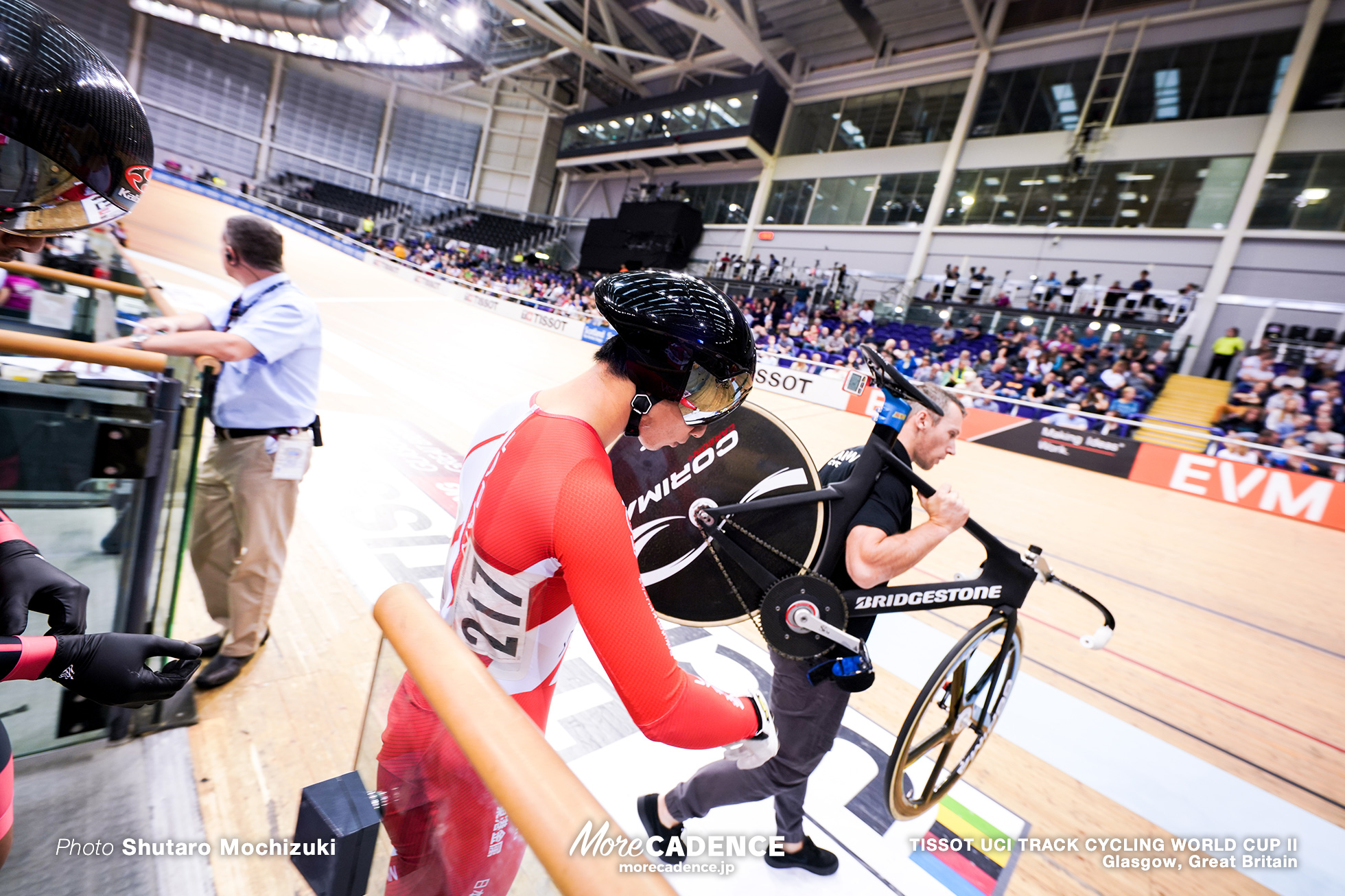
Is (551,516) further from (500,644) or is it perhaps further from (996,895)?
(996,895)

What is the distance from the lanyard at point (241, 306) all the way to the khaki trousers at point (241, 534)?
1.45 feet

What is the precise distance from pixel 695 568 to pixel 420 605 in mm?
1181

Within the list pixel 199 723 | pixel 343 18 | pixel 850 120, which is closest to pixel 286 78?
pixel 343 18

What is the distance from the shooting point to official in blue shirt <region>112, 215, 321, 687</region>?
2061 millimetres

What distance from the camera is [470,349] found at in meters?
10.5

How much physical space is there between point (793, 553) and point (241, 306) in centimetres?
219

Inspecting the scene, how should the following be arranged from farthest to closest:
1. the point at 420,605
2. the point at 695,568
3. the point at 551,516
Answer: the point at 695,568, the point at 551,516, the point at 420,605

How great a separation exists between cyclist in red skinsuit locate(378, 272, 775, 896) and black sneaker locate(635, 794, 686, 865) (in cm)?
101

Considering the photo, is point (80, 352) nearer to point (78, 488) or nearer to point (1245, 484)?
point (78, 488)

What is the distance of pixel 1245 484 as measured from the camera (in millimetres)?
7211

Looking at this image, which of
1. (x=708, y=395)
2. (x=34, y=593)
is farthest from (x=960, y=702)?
(x=34, y=593)

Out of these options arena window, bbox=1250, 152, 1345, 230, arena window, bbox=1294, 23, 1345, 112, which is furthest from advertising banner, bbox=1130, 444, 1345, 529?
arena window, bbox=1294, 23, 1345, 112

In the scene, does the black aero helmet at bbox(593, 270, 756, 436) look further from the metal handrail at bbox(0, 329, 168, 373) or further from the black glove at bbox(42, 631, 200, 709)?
the metal handrail at bbox(0, 329, 168, 373)

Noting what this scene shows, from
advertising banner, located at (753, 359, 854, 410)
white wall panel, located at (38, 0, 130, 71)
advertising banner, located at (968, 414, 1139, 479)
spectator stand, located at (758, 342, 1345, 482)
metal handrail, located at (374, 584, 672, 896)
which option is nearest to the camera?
metal handrail, located at (374, 584, 672, 896)
